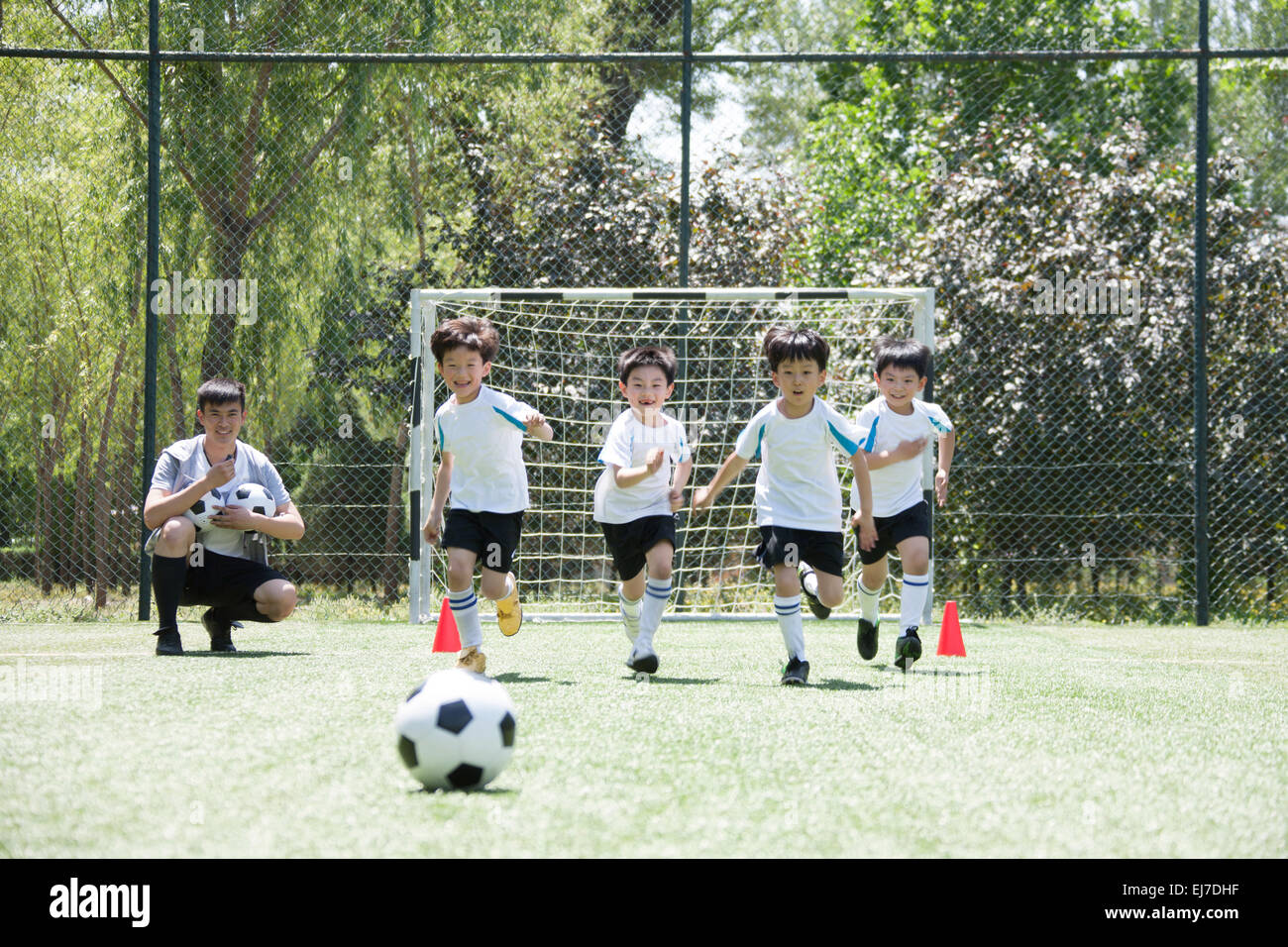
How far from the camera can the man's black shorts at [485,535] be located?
513 cm

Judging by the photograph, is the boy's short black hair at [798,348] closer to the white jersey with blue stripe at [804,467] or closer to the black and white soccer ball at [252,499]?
the white jersey with blue stripe at [804,467]

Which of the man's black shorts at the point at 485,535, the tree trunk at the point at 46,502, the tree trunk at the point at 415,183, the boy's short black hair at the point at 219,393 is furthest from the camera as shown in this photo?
the tree trunk at the point at 415,183

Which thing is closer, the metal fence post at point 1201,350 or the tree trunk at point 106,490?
the metal fence post at point 1201,350

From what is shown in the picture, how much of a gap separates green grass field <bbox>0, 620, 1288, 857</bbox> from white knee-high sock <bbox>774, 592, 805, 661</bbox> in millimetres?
147

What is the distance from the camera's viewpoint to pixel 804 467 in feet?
16.3

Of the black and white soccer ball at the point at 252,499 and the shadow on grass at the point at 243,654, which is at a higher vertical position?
the black and white soccer ball at the point at 252,499

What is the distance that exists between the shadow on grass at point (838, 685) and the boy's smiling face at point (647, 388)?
1335 mm

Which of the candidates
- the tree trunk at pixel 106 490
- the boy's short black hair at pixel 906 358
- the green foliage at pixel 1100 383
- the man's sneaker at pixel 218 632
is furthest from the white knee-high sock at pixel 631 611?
the tree trunk at pixel 106 490

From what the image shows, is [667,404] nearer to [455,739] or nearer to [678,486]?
[678,486]

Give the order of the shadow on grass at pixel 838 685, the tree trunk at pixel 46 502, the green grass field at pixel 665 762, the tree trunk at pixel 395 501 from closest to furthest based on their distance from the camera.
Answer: the green grass field at pixel 665 762 < the shadow on grass at pixel 838 685 < the tree trunk at pixel 46 502 < the tree trunk at pixel 395 501

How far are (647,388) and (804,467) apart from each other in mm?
745

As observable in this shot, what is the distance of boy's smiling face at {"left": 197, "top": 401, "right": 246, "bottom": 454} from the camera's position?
543cm
